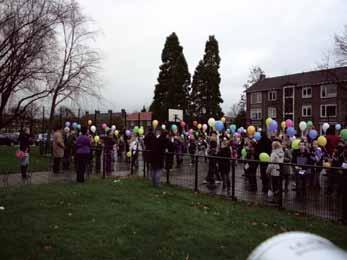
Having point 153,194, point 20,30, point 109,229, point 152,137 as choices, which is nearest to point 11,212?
point 109,229

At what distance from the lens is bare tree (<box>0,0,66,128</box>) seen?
16.8 m

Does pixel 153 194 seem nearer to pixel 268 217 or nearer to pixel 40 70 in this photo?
pixel 268 217

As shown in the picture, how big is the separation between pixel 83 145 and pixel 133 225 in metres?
5.93

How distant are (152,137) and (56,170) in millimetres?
5051

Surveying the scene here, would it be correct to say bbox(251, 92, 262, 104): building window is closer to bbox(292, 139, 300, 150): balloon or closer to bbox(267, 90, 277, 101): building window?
bbox(267, 90, 277, 101): building window

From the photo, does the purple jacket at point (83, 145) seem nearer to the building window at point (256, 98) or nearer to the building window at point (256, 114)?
the building window at point (256, 114)

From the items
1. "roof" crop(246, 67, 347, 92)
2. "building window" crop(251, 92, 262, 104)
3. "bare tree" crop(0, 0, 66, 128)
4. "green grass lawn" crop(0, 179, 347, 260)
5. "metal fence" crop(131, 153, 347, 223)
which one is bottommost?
"green grass lawn" crop(0, 179, 347, 260)

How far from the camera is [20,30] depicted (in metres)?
17.2

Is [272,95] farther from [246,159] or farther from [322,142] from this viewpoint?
[246,159]

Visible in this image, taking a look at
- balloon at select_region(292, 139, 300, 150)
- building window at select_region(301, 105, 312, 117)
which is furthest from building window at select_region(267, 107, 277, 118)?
balloon at select_region(292, 139, 300, 150)

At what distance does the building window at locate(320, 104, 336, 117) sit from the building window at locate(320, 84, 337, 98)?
1480mm

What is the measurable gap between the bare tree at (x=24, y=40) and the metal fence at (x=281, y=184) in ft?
31.1

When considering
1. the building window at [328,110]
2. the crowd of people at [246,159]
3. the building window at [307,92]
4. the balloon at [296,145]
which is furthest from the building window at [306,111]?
the balloon at [296,145]

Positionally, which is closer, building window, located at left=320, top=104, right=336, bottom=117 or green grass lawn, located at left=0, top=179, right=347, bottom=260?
green grass lawn, located at left=0, top=179, right=347, bottom=260
